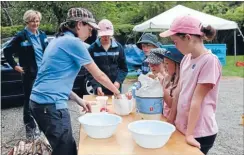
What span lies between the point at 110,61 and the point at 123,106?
3.57 feet

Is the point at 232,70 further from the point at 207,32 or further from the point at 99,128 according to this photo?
the point at 99,128

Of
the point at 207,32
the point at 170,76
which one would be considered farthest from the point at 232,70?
the point at 207,32

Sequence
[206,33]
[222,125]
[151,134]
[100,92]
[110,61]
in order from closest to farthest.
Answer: [151,134] < [206,33] < [100,92] < [110,61] < [222,125]

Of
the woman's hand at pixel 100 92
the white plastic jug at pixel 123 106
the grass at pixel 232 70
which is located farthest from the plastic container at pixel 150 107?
the grass at pixel 232 70

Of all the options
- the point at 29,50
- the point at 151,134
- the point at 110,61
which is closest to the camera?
the point at 151,134

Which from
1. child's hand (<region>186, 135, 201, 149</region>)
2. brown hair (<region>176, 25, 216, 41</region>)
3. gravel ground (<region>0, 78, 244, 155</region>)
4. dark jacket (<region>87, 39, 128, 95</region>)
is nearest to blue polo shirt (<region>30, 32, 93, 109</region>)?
brown hair (<region>176, 25, 216, 41</region>)

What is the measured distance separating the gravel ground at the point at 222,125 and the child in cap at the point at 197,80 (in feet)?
6.88

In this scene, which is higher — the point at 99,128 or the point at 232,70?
the point at 99,128

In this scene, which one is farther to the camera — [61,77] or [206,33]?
[61,77]

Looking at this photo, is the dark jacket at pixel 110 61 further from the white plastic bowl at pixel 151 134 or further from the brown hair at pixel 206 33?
the brown hair at pixel 206 33

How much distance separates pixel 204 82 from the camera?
65.7 inches

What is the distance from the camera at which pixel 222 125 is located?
16.1 ft

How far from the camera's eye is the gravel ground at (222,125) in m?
3.96

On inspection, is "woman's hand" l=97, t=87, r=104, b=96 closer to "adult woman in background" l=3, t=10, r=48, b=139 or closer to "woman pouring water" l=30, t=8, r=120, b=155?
"woman pouring water" l=30, t=8, r=120, b=155
